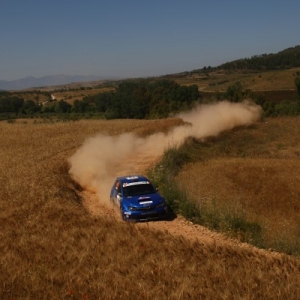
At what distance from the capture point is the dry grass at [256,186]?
18.5 metres

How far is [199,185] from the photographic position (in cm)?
2434

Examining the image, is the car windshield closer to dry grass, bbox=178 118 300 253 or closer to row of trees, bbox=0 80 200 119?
dry grass, bbox=178 118 300 253

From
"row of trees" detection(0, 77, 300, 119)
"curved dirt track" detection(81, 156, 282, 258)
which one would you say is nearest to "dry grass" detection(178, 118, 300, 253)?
"curved dirt track" detection(81, 156, 282, 258)

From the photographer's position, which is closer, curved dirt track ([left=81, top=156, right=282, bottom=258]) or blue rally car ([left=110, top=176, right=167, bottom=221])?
curved dirt track ([left=81, top=156, right=282, bottom=258])

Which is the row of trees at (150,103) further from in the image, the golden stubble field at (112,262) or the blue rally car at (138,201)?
the golden stubble field at (112,262)

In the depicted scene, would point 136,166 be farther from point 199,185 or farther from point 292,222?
point 292,222

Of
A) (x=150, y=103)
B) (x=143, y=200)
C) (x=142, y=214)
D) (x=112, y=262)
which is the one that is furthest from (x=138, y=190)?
(x=150, y=103)

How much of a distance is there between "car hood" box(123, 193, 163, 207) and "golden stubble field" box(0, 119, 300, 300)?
57.5 inches

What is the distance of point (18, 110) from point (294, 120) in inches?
3151

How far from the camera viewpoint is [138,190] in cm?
1819

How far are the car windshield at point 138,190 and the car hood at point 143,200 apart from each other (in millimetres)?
433

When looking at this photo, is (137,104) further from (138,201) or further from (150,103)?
(138,201)

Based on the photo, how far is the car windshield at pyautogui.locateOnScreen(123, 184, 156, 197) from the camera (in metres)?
18.0

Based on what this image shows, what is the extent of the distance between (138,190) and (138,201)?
46.8 inches
